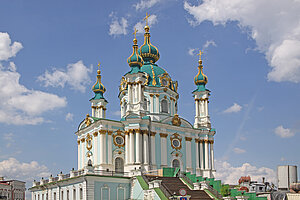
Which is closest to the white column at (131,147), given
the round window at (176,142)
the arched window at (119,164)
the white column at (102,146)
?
the arched window at (119,164)

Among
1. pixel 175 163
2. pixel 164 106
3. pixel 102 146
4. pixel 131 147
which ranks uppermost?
pixel 164 106

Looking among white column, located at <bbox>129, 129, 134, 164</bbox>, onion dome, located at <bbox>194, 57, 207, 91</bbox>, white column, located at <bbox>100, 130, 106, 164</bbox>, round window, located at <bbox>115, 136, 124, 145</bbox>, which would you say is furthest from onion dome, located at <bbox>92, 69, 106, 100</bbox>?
onion dome, located at <bbox>194, 57, 207, 91</bbox>

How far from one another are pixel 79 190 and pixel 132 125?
33.1 ft

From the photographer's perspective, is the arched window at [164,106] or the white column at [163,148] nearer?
the white column at [163,148]

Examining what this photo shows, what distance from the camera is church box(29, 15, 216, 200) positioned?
37344 mm

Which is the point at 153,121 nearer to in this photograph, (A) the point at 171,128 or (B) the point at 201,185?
(A) the point at 171,128

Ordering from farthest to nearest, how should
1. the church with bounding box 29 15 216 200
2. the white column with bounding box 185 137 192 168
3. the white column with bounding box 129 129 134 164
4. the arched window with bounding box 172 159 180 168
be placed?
the white column with bounding box 185 137 192 168 < the arched window with bounding box 172 159 180 168 < the white column with bounding box 129 129 134 164 < the church with bounding box 29 15 216 200

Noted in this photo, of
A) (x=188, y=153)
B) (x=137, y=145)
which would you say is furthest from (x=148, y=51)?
(x=137, y=145)

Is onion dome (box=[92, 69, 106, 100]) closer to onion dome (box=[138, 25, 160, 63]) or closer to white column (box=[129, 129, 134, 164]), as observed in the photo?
onion dome (box=[138, 25, 160, 63])

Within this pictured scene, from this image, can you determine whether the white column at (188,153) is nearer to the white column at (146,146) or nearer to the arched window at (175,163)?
the arched window at (175,163)

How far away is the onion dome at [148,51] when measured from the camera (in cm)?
5291

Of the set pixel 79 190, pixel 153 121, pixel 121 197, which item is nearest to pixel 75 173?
pixel 79 190

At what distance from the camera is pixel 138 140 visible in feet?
143

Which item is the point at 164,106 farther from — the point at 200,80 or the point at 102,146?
the point at 102,146
